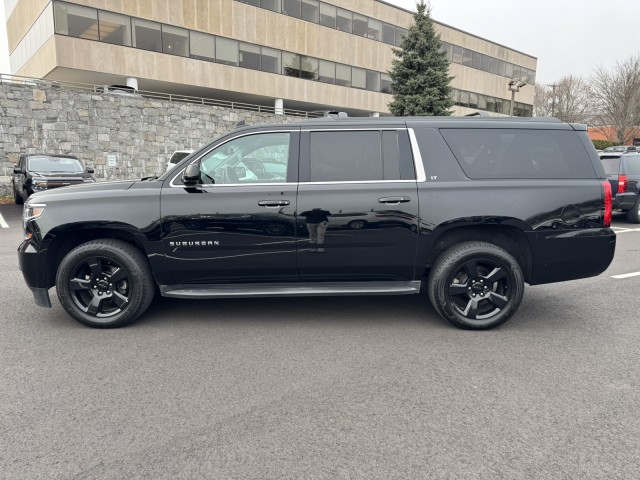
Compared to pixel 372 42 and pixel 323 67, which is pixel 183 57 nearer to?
pixel 323 67

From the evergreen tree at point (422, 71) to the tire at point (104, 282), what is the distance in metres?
23.6

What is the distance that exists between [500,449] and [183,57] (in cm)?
2845

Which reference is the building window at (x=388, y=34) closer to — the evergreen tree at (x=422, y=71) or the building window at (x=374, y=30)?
the building window at (x=374, y=30)

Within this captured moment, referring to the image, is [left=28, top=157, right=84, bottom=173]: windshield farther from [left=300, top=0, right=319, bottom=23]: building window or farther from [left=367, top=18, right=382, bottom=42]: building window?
[left=367, top=18, right=382, bottom=42]: building window

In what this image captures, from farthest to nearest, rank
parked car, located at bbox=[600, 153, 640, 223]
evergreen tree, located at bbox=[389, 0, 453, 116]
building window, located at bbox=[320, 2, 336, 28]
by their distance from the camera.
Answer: building window, located at bbox=[320, 2, 336, 28] < evergreen tree, located at bbox=[389, 0, 453, 116] < parked car, located at bbox=[600, 153, 640, 223]

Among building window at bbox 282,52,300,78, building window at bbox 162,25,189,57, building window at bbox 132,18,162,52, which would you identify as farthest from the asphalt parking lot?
building window at bbox 282,52,300,78

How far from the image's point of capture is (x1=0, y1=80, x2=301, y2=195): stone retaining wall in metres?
17.6

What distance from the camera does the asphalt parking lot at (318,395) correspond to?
7.73 feet

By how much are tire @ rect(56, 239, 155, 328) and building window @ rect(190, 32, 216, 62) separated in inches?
1024

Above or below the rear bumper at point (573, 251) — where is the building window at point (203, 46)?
above

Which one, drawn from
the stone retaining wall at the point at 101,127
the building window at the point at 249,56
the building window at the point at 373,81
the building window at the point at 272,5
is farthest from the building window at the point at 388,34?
the stone retaining wall at the point at 101,127

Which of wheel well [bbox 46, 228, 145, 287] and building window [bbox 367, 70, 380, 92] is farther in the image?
building window [bbox 367, 70, 380, 92]

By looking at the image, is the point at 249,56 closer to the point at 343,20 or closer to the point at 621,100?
the point at 343,20

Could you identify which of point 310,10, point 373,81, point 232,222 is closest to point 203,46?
point 310,10
